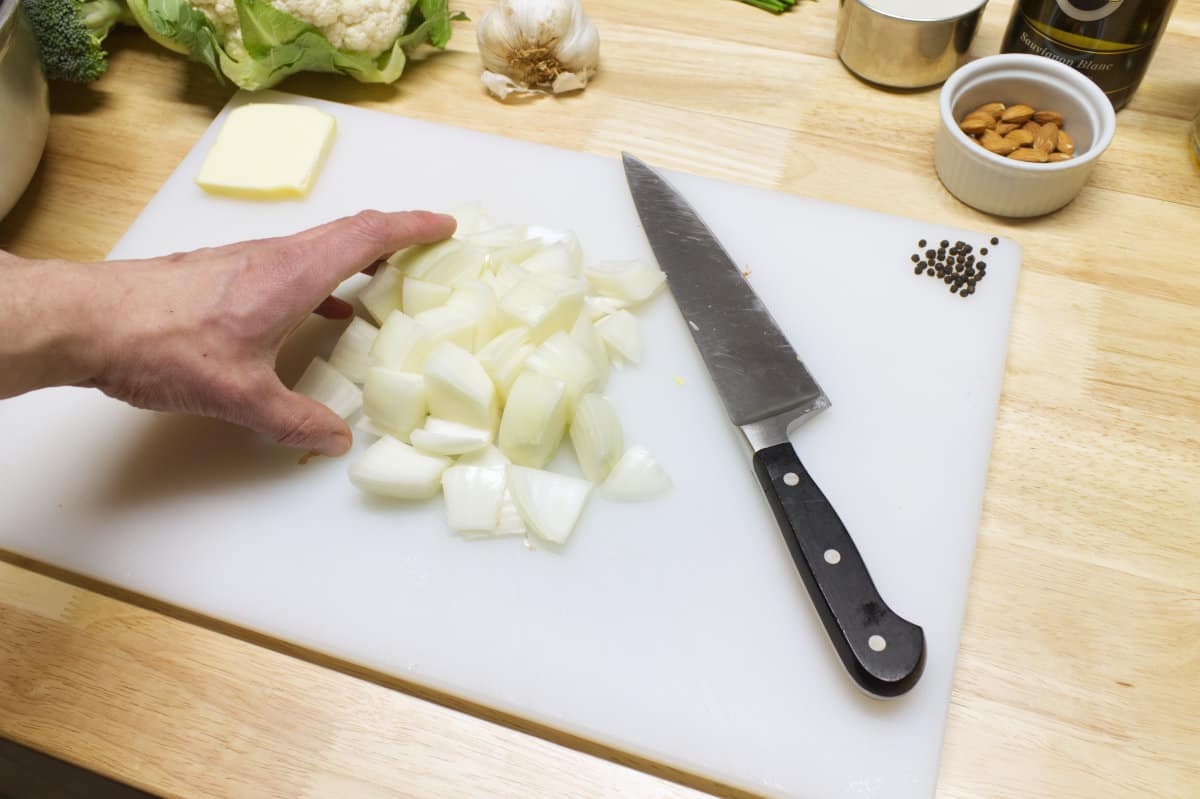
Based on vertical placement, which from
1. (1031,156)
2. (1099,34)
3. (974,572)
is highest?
(1099,34)

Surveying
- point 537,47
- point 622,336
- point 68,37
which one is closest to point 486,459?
point 622,336

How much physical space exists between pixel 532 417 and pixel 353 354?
10.9 inches

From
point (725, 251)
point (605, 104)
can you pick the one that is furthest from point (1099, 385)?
point (605, 104)

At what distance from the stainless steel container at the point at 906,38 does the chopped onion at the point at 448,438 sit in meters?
0.93

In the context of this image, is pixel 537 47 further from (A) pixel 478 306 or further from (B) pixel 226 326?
(B) pixel 226 326

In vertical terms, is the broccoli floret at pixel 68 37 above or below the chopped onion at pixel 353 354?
above

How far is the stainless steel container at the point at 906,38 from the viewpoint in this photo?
1489mm

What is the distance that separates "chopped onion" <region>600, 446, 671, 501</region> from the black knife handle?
13cm

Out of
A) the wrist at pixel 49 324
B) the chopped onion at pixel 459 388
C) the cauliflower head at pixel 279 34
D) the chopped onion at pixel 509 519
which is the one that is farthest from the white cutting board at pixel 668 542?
the cauliflower head at pixel 279 34

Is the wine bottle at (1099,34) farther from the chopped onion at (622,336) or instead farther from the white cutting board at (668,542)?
the chopped onion at (622,336)

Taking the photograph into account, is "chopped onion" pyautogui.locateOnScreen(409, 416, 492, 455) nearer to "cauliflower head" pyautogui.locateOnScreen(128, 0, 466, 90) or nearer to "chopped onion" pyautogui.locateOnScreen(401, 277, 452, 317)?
"chopped onion" pyautogui.locateOnScreen(401, 277, 452, 317)

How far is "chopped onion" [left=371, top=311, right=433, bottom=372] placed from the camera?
1171 mm

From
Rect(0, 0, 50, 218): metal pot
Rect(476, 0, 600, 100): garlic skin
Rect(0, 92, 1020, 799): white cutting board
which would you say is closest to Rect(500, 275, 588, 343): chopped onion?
Rect(0, 92, 1020, 799): white cutting board

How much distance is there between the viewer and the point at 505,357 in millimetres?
1179
